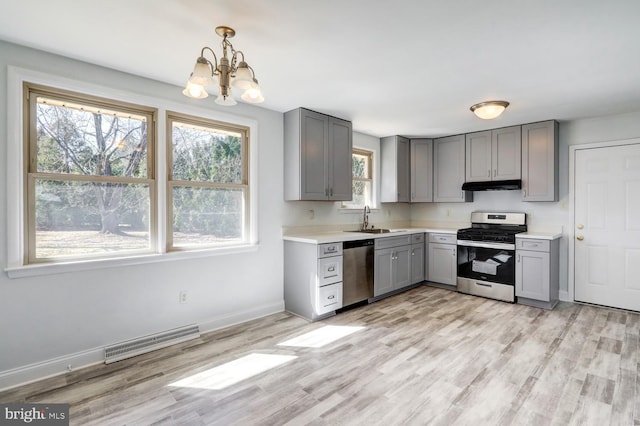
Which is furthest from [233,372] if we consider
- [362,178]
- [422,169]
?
[422,169]

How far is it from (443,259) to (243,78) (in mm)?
4111

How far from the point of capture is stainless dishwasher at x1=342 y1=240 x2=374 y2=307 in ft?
12.8

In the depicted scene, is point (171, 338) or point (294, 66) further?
point (171, 338)

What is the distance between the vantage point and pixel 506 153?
15.2 feet

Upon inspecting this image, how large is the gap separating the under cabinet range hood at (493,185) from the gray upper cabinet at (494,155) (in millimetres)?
78

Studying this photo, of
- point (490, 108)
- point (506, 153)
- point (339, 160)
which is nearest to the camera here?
point (490, 108)

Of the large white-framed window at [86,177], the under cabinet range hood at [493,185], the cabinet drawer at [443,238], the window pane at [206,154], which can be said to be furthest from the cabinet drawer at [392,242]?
the large white-framed window at [86,177]

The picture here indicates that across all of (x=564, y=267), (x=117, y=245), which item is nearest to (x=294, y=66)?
(x=117, y=245)

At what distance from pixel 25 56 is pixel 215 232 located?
6.63 feet

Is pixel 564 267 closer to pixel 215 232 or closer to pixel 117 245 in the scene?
pixel 215 232

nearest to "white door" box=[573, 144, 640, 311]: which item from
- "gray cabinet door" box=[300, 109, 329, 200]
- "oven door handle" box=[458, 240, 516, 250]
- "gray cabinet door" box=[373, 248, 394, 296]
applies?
"oven door handle" box=[458, 240, 516, 250]

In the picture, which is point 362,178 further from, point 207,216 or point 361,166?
point 207,216

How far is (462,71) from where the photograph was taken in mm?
2744

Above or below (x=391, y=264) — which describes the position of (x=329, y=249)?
above
